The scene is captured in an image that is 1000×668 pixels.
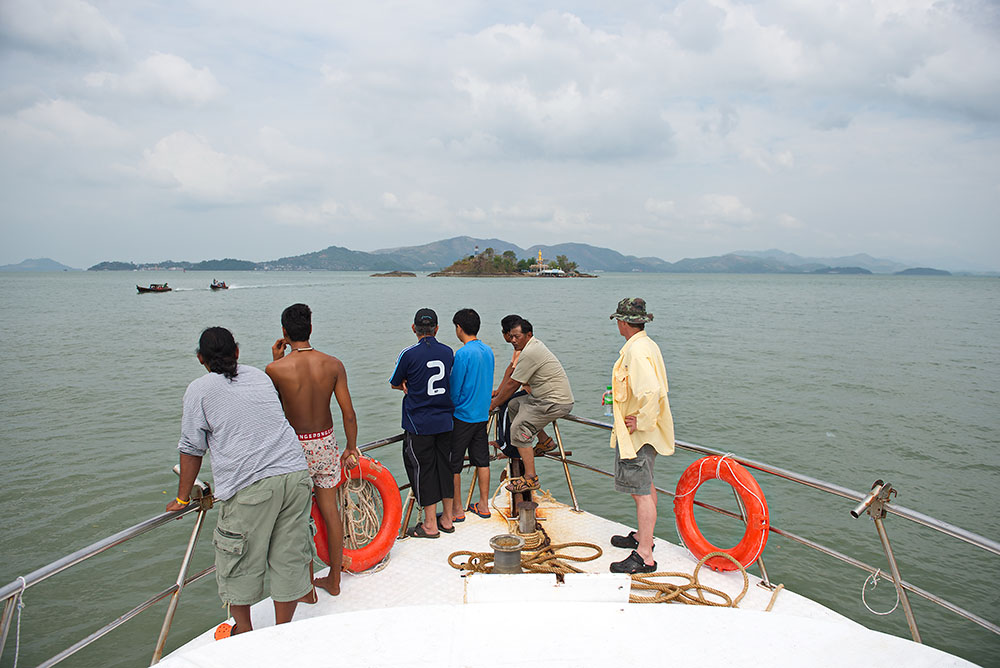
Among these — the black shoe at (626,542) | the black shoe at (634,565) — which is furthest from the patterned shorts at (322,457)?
the black shoe at (626,542)

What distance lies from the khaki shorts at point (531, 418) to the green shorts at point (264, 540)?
242cm

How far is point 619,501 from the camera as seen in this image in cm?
899

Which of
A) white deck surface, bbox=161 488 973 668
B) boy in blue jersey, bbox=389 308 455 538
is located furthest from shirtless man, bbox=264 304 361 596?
white deck surface, bbox=161 488 973 668

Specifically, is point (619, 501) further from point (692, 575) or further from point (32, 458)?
point (32, 458)

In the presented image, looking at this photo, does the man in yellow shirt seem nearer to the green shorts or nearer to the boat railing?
the boat railing

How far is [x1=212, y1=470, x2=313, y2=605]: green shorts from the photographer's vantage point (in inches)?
124

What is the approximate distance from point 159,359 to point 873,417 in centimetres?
2406

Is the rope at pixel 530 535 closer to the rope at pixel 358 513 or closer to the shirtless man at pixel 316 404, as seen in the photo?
the rope at pixel 358 513

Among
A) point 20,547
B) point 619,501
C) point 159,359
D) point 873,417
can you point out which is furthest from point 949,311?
point 20,547

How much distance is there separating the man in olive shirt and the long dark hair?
275 centimetres

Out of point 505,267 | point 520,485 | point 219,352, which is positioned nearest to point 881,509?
point 520,485

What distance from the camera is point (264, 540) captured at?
3244mm

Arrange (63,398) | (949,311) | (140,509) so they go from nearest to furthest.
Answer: (140,509) → (63,398) → (949,311)

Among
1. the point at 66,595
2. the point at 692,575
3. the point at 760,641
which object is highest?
the point at 760,641
